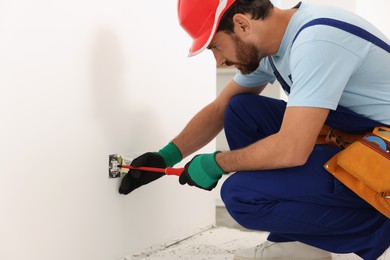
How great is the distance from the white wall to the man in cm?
28

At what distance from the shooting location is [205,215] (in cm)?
229

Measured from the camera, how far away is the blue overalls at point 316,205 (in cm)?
145

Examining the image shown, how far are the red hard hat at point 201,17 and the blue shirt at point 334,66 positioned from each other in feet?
0.68

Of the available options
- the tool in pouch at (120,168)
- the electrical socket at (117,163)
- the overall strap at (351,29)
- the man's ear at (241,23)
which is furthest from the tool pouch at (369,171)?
the electrical socket at (117,163)

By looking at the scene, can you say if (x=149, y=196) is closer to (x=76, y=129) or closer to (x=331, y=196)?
(x=76, y=129)

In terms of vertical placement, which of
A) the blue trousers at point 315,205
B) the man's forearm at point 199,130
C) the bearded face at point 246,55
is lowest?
the blue trousers at point 315,205

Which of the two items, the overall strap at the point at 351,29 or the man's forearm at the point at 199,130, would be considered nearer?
the overall strap at the point at 351,29

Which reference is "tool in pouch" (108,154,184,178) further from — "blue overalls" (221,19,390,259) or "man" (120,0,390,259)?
"blue overalls" (221,19,390,259)

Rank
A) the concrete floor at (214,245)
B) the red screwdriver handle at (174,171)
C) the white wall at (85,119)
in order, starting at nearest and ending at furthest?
the white wall at (85,119), the red screwdriver handle at (174,171), the concrete floor at (214,245)

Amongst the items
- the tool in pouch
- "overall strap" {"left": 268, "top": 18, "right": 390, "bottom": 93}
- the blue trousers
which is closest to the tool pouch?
the blue trousers

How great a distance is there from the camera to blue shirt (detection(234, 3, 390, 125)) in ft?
4.29

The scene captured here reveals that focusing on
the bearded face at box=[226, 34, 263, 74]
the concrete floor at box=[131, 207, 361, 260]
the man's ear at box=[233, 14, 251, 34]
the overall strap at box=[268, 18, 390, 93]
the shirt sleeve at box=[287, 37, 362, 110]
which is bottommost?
the concrete floor at box=[131, 207, 361, 260]

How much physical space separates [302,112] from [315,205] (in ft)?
1.02

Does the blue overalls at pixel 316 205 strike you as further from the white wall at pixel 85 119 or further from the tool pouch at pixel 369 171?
the white wall at pixel 85 119
